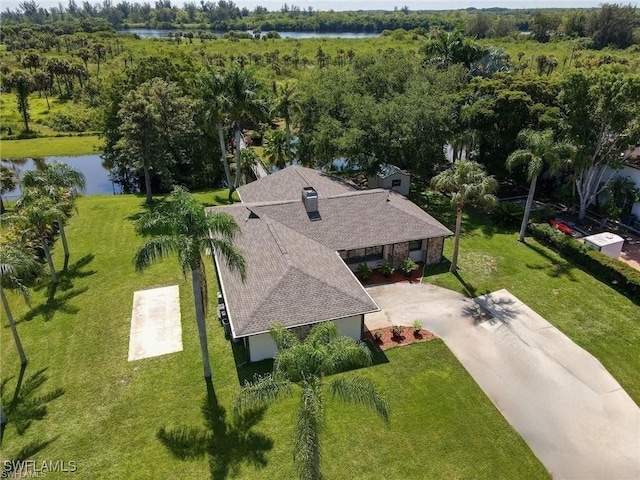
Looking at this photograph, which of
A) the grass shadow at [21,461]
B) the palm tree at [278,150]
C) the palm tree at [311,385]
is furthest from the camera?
the palm tree at [278,150]

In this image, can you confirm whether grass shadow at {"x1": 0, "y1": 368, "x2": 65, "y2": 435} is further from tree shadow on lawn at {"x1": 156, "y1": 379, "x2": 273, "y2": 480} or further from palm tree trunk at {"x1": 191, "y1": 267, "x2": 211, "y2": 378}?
palm tree trunk at {"x1": 191, "y1": 267, "x2": 211, "y2": 378}

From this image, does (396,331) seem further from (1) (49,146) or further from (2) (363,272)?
(1) (49,146)

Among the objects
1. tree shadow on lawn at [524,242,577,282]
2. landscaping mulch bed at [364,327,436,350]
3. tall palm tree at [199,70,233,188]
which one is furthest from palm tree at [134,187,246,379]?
tree shadow on lawn at [524,242,577,282]

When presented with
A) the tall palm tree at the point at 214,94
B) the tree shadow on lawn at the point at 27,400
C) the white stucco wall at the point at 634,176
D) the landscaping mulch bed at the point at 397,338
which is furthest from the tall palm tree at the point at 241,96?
the white stucco wall at the point at 634,176

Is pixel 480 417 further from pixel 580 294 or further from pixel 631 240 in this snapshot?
pixel 631 240

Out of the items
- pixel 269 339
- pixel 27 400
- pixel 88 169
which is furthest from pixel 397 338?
pixel 88 169

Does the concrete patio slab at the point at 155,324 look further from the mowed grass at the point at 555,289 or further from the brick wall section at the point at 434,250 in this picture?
the brick wall section at the point at 434,250

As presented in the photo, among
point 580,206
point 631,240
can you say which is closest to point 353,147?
point 580,206
